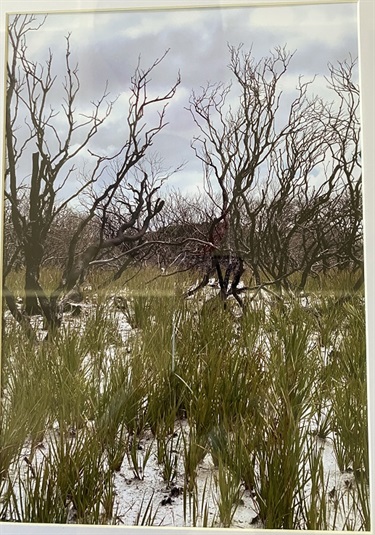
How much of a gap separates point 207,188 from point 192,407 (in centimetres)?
53

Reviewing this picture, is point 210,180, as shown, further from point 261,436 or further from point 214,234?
point 261,436

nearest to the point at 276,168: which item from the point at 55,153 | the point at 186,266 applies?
the point at 186,266

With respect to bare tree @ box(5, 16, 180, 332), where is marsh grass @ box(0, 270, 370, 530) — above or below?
below

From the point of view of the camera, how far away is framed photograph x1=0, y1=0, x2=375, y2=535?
1.12 metres

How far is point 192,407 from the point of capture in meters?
1.15

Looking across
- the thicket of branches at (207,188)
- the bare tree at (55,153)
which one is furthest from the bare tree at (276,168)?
the bare tree at (55,153)

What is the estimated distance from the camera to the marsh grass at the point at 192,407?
1109mm

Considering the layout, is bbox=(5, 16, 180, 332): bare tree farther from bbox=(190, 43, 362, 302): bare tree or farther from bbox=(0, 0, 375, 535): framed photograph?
bbox=(190, 43, 362, 302): bare tree

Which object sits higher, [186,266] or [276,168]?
[276,168]

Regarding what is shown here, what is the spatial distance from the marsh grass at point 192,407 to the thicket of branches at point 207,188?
0.08 metres

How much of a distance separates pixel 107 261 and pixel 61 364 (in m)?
0.27

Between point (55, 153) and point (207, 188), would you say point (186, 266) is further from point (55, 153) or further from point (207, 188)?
point (55, 153)

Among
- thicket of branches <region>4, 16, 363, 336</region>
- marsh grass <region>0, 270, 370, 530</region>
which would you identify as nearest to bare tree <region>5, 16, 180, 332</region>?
thicket of branches <region>4, 16, 363, 336</region>

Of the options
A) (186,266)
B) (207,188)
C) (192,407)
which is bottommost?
(192,407)
